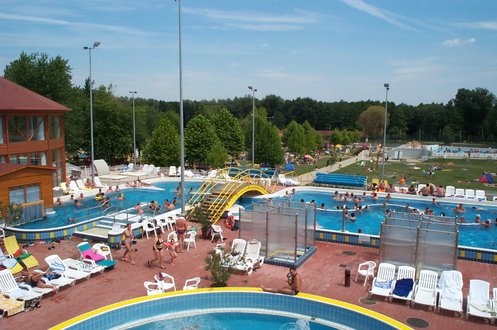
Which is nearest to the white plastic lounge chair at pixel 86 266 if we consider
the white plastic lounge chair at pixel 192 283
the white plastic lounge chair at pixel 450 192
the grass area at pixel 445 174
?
the white plastic lounge chair at pixel 192 283

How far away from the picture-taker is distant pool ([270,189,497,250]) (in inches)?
860

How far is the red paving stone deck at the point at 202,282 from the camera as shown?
11.0 metres

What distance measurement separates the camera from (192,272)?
1427 centimetres

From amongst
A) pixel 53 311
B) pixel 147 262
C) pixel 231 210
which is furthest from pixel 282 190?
pixel 53 311

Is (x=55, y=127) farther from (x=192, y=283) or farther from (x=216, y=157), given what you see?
(x=192, y=283)

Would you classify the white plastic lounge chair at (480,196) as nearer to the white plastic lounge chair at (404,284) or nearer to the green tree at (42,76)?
the white plastic lounge chair at (404,284)

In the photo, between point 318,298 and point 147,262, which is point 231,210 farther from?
point 318,298

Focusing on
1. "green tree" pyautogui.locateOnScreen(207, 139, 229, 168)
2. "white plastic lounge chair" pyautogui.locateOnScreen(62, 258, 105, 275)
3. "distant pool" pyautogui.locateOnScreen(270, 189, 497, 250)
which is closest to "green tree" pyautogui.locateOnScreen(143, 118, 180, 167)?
"green tree" pyautogui.locateOnScreen(207, 139, 229, 168)

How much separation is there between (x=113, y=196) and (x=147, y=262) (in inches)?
584

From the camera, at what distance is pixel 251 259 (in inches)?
567

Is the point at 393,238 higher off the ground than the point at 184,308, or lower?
higher

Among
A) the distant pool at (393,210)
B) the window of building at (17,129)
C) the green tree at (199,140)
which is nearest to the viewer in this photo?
the distant pool at (393,210)

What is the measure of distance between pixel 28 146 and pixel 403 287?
2346cm

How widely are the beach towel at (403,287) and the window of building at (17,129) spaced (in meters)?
23.1
